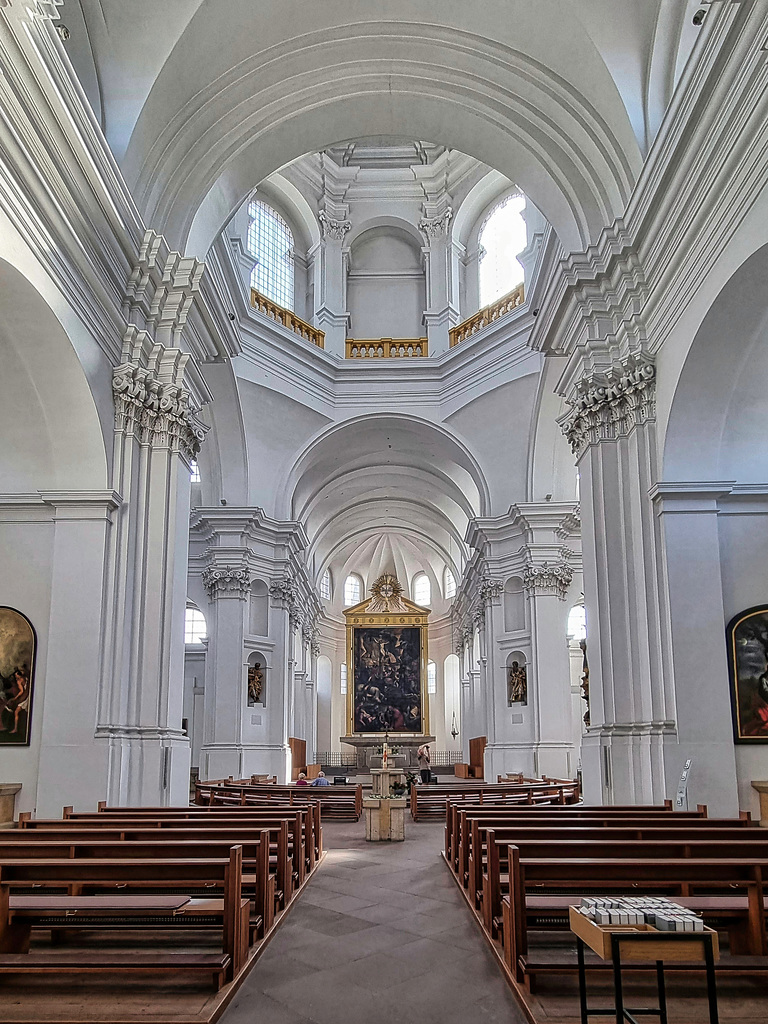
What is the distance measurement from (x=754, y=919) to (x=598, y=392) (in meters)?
7.27

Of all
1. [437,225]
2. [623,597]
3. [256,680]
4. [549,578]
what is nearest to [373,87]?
[623,597]

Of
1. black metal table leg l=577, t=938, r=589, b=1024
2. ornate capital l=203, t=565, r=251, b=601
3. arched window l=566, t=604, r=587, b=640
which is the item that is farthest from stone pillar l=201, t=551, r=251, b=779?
black metal table leg l=577, t=938, r=589, b=1024

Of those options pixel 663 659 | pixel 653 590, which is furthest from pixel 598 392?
pixel 663 659

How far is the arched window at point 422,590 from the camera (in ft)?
130

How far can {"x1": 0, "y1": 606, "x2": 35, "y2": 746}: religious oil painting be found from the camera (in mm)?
9805

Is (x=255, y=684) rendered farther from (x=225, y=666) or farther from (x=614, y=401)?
(x=614, y=401)

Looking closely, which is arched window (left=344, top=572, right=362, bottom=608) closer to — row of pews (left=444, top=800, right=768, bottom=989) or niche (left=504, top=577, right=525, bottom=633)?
niche (left=504, top=577, right=525, bottom=633)

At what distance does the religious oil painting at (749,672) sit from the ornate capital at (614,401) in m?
2.63

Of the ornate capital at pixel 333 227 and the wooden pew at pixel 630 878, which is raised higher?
the ornate capital at pixel 333 227

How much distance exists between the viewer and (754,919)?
195 inches

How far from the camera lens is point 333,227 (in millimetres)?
24922

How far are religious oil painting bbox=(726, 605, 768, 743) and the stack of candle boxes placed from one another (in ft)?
20.5

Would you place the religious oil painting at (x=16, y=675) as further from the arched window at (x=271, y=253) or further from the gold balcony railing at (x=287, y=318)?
the arched window at (x=271, y=253)

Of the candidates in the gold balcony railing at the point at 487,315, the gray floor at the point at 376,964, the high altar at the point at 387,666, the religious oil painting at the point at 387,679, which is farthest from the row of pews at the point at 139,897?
the religious oil painting at the point at 387,679
